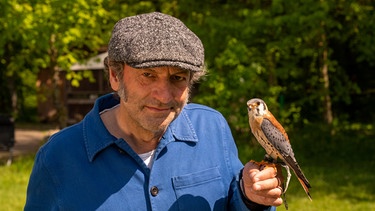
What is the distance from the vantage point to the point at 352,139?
622 inches

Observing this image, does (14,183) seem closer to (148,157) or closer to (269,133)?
(148,157)

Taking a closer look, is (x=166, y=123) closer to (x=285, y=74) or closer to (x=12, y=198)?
(x=12, y=198)

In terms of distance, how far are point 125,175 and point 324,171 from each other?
9.69 meters

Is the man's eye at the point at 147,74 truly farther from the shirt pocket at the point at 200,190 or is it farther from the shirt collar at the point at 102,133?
the shirt pocket at the point at 200,190

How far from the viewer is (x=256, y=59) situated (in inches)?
504

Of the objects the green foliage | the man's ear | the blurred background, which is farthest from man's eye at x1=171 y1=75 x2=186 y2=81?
the green foliage

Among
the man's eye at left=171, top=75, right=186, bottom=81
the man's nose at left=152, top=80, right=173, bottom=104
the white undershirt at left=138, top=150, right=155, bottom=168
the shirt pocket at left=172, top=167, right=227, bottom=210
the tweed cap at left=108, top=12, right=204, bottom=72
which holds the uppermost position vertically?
the tweed cap at left=108, top=12, right=204, bottom=72

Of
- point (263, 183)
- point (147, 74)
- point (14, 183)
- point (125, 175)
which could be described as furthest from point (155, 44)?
point (14, 183)

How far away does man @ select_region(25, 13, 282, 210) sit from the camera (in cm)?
242

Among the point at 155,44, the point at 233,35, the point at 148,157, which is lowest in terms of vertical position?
the point at 233,35

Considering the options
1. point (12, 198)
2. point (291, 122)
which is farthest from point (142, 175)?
point (291, 122)

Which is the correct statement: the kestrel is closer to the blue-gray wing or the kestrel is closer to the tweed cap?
the blue-gray wing

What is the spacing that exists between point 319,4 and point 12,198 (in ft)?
22.6

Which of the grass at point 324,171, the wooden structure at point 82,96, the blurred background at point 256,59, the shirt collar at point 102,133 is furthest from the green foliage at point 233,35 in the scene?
the shirt collar at point 102,133
